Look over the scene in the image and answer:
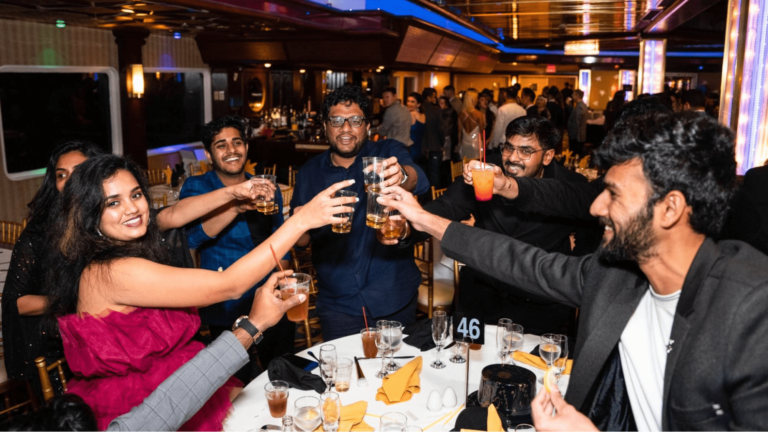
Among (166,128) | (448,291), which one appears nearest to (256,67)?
(166,128)

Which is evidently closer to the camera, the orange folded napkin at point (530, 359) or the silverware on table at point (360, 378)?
the silverware on table at point (360, 378)

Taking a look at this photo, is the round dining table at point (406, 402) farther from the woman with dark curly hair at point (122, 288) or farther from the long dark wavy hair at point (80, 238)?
the long dark wavy hair at point (80, 238)

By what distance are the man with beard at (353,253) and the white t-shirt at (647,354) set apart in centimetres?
141

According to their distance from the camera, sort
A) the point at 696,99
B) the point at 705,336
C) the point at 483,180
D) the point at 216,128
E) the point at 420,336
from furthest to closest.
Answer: the point at 696,99
the point at 216,128
the point at 420,336
the point at 483,180
the point at 705,336

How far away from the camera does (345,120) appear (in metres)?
2.92

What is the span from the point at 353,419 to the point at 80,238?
1.12 meters

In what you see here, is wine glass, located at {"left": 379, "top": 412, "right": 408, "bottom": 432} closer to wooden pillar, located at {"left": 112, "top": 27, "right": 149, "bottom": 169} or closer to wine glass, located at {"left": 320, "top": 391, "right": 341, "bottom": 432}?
wine glass, located at {"left": 320, "top": 391, "right": 341, "bottom": 432}

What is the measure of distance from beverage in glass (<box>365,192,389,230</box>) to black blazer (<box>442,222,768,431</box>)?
→ 2.73 feet

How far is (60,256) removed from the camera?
6.81 ft

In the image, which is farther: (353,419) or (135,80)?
(135,80)

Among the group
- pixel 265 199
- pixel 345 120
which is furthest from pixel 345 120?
pixel 265 199

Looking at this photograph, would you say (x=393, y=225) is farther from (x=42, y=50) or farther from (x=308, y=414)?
(x=42, y=50)

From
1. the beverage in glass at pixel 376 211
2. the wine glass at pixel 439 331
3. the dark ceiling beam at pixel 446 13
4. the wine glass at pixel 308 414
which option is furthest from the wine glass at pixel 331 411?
the dark ceiling beam at pixel 446 13

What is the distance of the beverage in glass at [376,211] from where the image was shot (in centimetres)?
228
